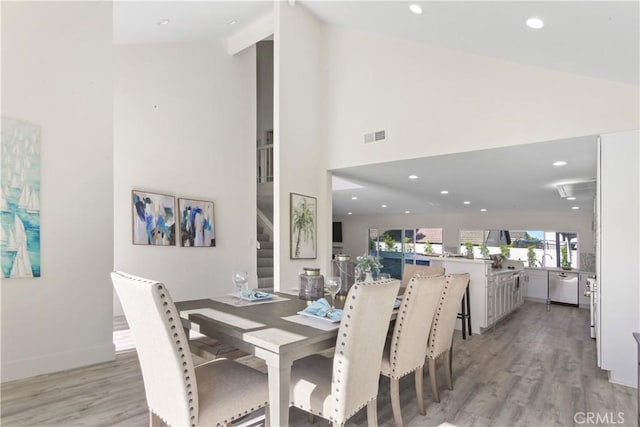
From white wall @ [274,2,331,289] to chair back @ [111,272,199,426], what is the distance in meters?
3.21

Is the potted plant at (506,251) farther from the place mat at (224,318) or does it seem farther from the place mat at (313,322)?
the place mat at (224,318)

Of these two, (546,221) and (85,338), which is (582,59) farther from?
(546,221)

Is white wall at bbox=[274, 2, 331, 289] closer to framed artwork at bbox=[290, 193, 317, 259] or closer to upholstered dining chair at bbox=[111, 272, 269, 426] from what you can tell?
framed artwork at bbox=[290, 193, 317, 259]

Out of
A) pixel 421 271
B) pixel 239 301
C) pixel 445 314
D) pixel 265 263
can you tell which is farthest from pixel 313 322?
pixel 265 263

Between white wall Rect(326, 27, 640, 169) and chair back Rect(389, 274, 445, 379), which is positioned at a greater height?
white wall Rect(326, 27, 640, 169)

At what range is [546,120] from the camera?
3.62 meters

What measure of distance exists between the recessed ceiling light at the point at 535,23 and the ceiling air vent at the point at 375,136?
228 centimetres

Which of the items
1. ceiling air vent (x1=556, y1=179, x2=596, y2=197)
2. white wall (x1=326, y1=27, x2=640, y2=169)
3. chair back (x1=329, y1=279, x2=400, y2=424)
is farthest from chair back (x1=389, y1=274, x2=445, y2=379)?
ceiling air vent (x1=556, y1=179, x2=596, y2=197)

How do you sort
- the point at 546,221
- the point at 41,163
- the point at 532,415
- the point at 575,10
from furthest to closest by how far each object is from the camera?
the point at 546,221, the point at 41,163, the point at 532,415, the point at 575,10

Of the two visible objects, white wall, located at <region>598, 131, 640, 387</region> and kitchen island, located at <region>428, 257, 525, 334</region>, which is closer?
white wall, located at <region>598, 131, 640, 387</region>

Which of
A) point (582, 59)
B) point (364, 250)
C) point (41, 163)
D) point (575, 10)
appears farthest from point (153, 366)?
point (364, 250)

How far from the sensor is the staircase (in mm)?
7332

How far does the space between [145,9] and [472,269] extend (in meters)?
5.52

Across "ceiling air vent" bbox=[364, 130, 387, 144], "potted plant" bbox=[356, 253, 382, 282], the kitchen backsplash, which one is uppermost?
"ceiling air vent" bbox=[364, 130, 387, 144]
